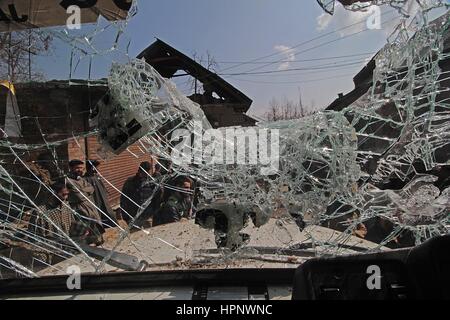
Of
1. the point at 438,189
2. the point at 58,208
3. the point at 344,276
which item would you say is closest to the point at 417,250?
the point at 344,276

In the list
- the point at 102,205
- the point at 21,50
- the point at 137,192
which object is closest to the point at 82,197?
the point at 102,205

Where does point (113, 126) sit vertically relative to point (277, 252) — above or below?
above

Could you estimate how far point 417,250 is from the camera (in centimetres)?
137

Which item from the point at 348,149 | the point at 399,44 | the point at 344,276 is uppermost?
the point at 399,44

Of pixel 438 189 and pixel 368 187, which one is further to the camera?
Result: pixel 368 187

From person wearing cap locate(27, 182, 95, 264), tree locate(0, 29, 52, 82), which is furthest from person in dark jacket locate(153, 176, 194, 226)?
tree locate(0, 29, 52, 82)

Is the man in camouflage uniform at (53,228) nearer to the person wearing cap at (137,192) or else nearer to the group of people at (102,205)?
the group of people at (102,205)

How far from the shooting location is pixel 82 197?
324 cm

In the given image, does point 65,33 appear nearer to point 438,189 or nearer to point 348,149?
point 348,149

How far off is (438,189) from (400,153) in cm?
40

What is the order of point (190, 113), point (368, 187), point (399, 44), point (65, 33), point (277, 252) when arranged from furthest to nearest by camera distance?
point (65, 33), point (190, 113), point (399, 44), point (368, 187), point (277, 252)

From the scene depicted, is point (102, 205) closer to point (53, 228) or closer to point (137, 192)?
point (137, 192)

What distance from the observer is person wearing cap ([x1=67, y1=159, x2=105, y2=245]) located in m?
3.01

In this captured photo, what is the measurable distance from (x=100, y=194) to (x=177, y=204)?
32.0 inches
